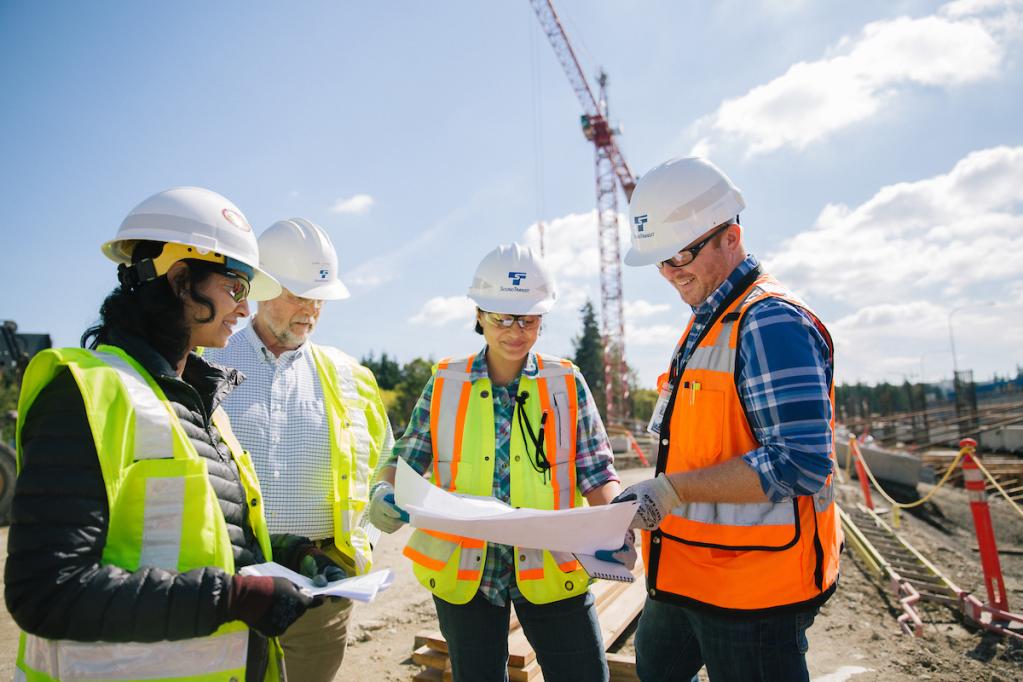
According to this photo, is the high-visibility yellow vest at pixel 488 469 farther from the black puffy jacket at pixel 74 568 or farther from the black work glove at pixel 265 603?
the black puffy jacket at pixel 74 568

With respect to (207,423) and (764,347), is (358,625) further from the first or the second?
(764,347)

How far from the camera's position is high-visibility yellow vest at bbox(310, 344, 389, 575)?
2.92 meters

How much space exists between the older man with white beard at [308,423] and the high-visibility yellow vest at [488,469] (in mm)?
444

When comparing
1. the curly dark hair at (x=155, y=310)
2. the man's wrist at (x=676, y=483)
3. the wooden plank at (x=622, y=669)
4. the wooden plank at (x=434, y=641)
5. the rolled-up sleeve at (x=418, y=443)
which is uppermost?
the curly dark hair at (x=155, y=310)

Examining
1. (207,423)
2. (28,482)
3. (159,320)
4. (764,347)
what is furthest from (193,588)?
(764,347)

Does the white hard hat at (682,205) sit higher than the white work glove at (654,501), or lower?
higher

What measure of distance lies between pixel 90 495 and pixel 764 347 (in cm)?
183

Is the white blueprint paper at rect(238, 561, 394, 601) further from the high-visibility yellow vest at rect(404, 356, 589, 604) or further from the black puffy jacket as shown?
the high-visibility yellow vest at rect(404, 356, 589, 604)

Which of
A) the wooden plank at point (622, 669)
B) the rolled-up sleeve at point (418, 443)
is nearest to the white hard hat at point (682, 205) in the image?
the rolled-up sleeve at point (418, 443)

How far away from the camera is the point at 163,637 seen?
1409mm

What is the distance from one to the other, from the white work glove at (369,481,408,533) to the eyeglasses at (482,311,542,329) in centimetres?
89

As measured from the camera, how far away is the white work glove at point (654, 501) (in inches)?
82.0

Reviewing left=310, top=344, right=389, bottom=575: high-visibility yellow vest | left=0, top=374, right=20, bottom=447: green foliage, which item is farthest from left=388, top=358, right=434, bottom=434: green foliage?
left=310, top=344, right=389, bottom=575: high-visibility yellow vest

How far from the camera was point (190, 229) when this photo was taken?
1863 millimetres
